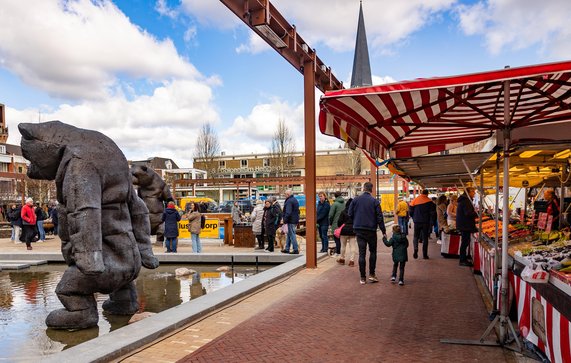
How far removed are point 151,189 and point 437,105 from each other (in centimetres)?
646

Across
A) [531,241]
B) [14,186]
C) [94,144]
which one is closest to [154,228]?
[94,144]

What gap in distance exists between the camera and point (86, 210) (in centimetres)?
574

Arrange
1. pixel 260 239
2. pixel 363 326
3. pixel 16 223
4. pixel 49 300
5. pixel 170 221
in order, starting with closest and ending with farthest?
pixel 363 326, pixel 49 300, pixel 170 221, pixel 260 239, pixel 16 223

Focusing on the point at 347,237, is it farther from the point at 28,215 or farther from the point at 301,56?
the point at 28,215

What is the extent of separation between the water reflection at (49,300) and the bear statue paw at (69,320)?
0.08m

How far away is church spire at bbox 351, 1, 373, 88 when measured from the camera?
31.2 m

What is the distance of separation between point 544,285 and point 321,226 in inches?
370

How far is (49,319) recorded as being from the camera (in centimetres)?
632

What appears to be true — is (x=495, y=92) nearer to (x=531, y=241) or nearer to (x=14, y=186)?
(x=531, y=241)

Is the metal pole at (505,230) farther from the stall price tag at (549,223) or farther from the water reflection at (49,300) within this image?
the water reflection at (49,300)

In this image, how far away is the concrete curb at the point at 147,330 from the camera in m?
4.60

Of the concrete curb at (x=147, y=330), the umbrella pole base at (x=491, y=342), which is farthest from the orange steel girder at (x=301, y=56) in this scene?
the umbrella pole base at (x=491, y=342)

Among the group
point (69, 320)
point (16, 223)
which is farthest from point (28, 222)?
point (69, 320)

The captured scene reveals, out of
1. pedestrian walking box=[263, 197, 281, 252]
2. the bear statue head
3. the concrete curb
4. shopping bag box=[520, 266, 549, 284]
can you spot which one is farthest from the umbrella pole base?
pedestrian walking box=[263, 197, 281, 252]
